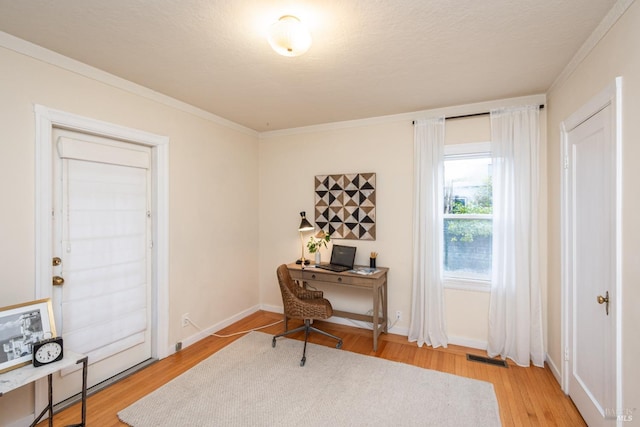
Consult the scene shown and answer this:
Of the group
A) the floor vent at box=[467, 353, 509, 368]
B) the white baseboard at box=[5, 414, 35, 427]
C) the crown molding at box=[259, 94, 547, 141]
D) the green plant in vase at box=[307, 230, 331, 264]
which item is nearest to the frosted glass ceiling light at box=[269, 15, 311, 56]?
the crown molding at box=[259, 94, 547, 141]

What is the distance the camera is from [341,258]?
145 inches

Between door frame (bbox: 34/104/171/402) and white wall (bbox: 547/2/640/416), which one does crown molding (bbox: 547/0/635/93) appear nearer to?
white wall (bbox: 547/2/640/416)

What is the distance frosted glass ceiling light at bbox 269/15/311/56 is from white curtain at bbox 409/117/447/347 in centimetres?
203

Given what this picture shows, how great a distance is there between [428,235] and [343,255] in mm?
1049

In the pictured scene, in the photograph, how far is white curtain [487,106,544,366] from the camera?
2861mm

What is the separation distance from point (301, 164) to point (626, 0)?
10.6 ft

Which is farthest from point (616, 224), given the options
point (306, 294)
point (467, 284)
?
point (306, 294)

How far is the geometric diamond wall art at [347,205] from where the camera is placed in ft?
12.1

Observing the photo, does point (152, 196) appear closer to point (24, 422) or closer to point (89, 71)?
point (89, 71)

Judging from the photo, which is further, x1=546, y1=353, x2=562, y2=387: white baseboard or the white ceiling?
x1=546, y1=353, x2=562, y2=387: white baseboard

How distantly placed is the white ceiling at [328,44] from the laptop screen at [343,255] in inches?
69.2

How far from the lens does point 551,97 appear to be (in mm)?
2760

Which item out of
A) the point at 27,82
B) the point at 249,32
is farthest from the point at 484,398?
the point at 27,82

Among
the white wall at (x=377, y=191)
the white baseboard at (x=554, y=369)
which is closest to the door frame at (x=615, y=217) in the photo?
the white baseboard at (x=554, y=369)
